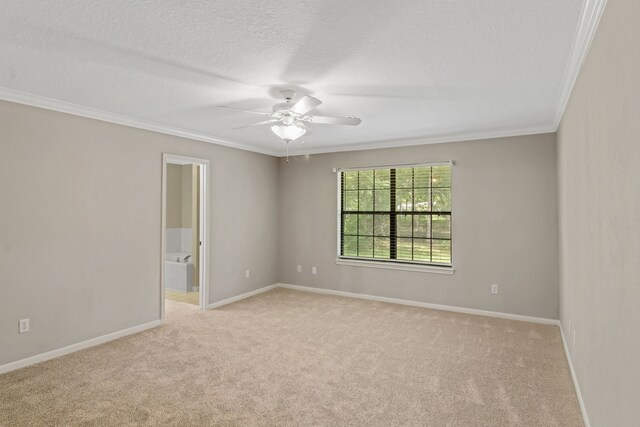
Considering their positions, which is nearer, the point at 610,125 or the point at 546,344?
the point at 610,125

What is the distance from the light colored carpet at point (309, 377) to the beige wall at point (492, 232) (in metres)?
0.46

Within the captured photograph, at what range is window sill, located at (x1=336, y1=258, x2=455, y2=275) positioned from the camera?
16.9 feet

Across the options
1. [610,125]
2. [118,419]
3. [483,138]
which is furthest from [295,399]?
[483,138]

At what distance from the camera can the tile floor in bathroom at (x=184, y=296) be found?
18.9 ft

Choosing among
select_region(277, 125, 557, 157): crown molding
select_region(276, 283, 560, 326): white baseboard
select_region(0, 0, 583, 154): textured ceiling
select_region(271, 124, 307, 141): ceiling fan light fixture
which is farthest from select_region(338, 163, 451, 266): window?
select_region(271, 124, 307, 141): ceiling fan light fixture

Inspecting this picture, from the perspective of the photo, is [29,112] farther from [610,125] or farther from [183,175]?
[610,125]

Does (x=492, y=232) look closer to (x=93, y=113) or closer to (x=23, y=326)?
(x=93, y=113)

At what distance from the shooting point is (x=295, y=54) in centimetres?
237

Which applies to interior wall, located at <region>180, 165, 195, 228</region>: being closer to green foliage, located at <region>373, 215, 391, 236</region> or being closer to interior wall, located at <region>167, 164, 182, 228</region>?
interior wall, located at <region>167, 164, 182, 228</region>

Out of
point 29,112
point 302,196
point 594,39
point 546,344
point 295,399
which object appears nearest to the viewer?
point 594,39

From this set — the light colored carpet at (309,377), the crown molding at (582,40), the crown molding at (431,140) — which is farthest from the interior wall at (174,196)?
the crown molding at (582,40)

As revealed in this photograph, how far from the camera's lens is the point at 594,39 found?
1996 millimetres

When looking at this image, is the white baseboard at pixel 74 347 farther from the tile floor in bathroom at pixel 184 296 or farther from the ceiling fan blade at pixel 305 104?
the ceiling fan blade at pixel 305 104

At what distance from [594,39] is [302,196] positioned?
4.78 meters
